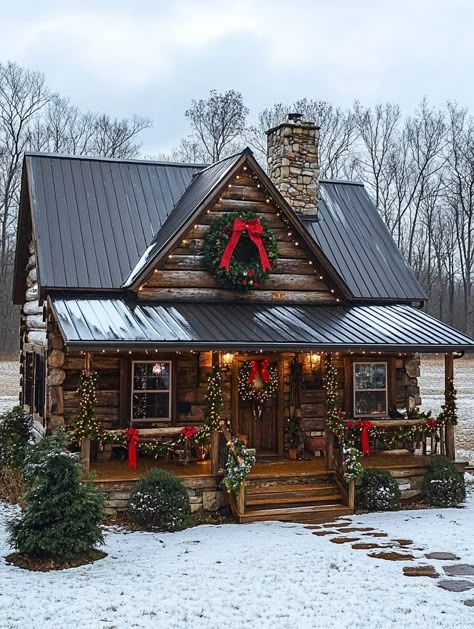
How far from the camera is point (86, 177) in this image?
1739 cm

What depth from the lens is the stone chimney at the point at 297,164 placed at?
18.3 meters

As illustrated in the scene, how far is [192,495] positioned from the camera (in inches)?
533

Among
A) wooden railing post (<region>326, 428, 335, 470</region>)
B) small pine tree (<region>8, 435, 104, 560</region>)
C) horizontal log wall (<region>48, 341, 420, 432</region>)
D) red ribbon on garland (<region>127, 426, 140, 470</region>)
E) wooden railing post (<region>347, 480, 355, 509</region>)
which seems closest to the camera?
small pine tree (<region>8, 435, 104, 560</region>)

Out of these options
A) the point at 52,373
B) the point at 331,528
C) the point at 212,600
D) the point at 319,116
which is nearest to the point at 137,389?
the point at 52,373

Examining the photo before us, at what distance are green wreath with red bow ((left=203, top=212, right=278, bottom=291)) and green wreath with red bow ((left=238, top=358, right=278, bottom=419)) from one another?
159 centimetres

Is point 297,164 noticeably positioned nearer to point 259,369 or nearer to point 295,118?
point 295,118

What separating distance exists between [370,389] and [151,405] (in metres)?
4.82

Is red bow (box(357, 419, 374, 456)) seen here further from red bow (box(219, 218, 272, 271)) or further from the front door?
red bow (box(219, 218, 272, 271))

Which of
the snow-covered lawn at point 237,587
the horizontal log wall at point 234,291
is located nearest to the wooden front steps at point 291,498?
the snow-covered lawn at point 237,587

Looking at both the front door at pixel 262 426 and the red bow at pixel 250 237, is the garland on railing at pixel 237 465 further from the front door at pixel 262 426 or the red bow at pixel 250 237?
the red bow at pixel 250 237

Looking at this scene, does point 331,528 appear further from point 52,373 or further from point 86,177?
point 86,177

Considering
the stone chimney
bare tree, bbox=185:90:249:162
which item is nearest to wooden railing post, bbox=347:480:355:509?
the stone chimney

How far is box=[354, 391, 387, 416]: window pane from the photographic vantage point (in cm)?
1652

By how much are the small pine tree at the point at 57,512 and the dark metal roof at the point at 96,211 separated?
4.66 metres
